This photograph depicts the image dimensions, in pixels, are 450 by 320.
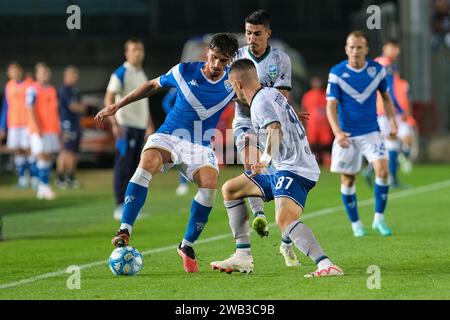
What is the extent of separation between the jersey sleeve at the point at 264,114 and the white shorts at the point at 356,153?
418cm

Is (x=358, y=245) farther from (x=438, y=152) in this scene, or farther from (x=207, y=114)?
(x=438, y=152)

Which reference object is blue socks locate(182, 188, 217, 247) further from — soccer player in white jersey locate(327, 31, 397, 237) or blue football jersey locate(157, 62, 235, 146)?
soccer player in white jersey locate(327, 31, 397, 237)

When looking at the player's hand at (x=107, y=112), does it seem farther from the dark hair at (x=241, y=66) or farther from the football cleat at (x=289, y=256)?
the football cleat at (x=289, y=256)

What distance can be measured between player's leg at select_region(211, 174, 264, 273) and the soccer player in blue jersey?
27 centimetres

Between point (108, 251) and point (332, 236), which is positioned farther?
point (332, 236)

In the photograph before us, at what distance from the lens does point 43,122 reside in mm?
23531

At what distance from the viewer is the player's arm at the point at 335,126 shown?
13656 mm

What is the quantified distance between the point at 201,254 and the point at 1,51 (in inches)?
1172

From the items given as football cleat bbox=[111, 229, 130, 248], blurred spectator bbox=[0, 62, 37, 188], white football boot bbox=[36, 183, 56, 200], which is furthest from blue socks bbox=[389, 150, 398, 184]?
football cleat bbox=[111, 229, 130, 248]

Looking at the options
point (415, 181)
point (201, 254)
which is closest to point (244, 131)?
point (201, 254)

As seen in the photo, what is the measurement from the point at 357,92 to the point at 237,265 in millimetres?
4217

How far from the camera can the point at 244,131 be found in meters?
11.7

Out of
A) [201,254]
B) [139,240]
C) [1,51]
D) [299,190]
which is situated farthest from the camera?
[1,51]

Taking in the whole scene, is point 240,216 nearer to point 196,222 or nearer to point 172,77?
point 196,222
